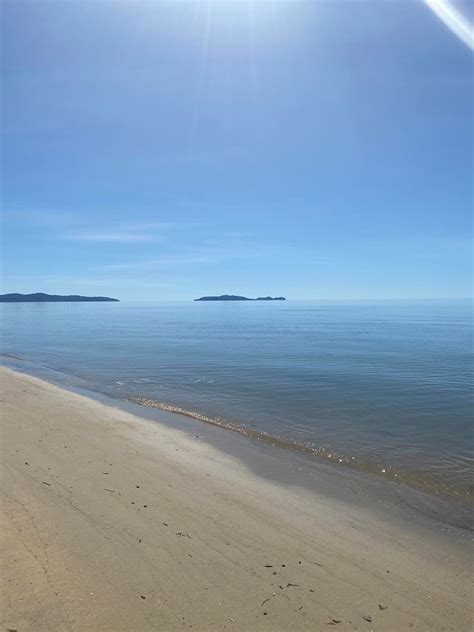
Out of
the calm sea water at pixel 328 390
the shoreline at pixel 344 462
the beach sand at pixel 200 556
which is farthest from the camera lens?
the calm sea water at pixel 328 390

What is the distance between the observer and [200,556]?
5.88m

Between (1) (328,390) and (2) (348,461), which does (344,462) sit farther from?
(1) (328,390)

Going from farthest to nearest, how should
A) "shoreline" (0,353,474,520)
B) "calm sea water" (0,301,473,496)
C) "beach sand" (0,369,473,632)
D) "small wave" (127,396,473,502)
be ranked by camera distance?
"calm sea water" (0,301,473,496)
"small wave" (127,396,473,502)
"shoreline" (0,353,474,520)
"beach sand" (0,369,473,632)

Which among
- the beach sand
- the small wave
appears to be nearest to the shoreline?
the small wave

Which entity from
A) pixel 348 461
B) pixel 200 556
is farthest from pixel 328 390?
pixel 200 556

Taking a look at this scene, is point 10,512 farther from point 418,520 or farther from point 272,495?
point 418,520

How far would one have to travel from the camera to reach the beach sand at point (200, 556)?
4.73 m

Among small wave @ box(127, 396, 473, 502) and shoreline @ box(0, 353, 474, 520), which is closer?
shoreline @ box(0, 353, 474, 520)

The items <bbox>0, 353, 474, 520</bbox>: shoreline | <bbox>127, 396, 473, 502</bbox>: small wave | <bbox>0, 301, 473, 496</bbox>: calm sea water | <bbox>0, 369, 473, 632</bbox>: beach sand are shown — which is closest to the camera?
<bbox>0, 369, 473, 632</bbox>: beach sand

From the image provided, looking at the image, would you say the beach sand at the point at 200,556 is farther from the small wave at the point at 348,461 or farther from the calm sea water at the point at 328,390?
the calm sea water at the point at 328,390

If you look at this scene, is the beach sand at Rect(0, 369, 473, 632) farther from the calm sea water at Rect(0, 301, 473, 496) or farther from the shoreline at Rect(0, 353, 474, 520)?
the calm sea water at Rect(0, 301, 473, 496)

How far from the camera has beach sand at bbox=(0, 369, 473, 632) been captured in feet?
15.5

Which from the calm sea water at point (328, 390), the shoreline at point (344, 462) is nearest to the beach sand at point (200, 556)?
the shoreline at point (344, 462)

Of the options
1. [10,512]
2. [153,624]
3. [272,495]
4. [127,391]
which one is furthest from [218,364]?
[153,624]
